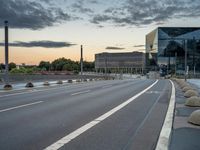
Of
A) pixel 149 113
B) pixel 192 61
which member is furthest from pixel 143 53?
pixel 149 113

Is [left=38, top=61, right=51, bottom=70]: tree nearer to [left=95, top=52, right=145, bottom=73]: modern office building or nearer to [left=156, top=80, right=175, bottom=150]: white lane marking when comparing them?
[left=95, top=52, right=145, bottom=73]: modern office building

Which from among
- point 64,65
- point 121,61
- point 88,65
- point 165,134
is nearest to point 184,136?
point 165,134

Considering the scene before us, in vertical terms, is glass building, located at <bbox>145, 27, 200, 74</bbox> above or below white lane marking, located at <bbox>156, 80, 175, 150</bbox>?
above

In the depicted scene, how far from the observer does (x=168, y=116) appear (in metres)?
12.7

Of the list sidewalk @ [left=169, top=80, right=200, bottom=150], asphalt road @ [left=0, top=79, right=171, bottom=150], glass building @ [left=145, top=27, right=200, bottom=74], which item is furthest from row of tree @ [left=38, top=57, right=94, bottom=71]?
sidewalk @ [left=169, top=80, right=200, bottom=150]

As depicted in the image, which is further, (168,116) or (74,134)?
(168,116)

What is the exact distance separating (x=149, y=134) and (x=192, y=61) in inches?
5264

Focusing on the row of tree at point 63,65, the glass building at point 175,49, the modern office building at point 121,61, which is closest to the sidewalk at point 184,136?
the glass building at point 175,49

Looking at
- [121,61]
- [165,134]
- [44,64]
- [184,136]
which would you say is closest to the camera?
[184,136]

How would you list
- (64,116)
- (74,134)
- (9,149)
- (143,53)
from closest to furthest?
(9,149)
(74,134)
(64,116)
(143,53)

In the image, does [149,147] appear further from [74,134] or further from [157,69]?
[157,69]

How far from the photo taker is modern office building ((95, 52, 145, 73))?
166 m

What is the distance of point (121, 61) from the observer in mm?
167750

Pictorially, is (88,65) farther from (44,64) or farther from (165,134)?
(165,134)
